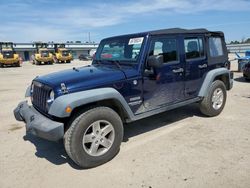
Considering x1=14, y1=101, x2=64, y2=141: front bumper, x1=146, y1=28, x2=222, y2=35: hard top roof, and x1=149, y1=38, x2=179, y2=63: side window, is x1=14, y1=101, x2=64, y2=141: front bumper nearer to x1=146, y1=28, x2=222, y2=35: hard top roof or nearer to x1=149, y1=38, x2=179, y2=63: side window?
x1=149, y1=38, x2=179, y2=63: side window

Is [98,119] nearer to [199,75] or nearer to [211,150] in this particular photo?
[211,150]

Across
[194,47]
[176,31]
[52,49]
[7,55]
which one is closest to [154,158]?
[176,31]

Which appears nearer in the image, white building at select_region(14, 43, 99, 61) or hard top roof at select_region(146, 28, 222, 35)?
hard top roof at select_region(146, 28, 222, 35)

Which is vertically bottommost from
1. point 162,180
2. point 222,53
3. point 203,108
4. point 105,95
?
point 162,180

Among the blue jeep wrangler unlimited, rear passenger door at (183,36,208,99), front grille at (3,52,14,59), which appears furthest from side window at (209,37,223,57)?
front grille at (3,52,14,59)

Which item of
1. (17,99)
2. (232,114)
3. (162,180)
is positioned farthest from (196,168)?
(17,99)

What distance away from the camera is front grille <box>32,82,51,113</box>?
3744 millimetres

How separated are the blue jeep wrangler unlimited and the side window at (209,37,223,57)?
2cm

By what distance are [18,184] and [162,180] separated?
1924mm

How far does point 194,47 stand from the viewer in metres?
5.23

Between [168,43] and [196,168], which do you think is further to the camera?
[168,43]

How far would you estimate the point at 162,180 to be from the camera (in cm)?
319

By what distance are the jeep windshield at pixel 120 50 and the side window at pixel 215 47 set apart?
212 cm

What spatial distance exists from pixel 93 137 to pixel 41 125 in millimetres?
765
